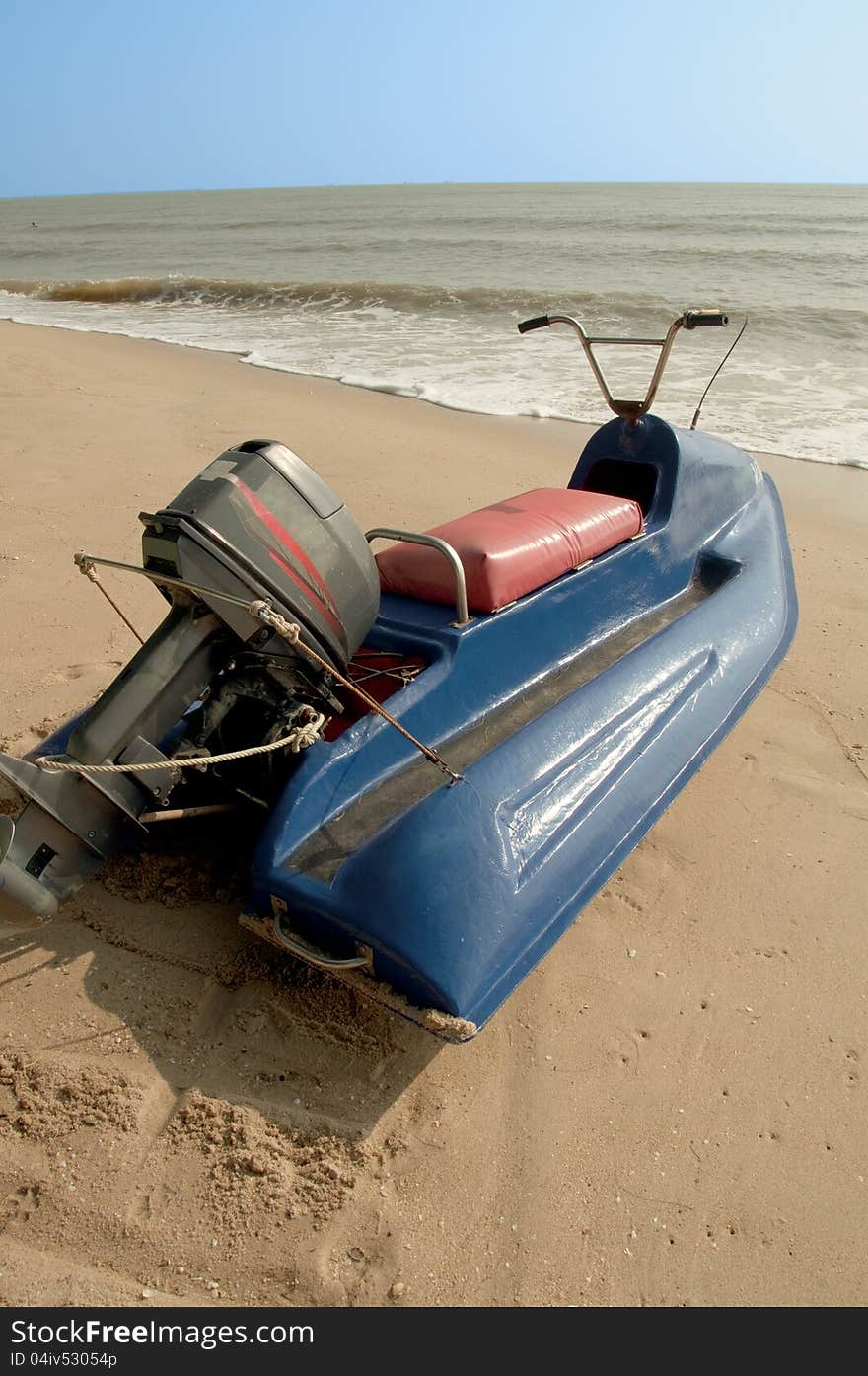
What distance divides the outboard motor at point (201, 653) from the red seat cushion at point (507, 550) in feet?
1.49

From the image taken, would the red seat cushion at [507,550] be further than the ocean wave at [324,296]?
No

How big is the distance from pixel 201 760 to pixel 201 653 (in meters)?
0.25

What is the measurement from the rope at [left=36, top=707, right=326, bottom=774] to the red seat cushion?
648mm

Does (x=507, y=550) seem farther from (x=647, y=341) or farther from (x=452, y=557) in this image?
(x=647, y=341)

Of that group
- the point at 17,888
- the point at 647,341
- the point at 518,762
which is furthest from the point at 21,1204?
the point at 647,341

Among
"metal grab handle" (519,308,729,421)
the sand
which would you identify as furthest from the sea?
the sand

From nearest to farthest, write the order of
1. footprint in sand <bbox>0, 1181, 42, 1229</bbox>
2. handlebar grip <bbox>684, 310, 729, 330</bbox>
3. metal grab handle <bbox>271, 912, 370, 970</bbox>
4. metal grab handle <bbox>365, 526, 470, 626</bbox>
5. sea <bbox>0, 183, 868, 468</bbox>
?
footprint in sand <bbox>0, 1181, 42, 1229</bbox> < metal grab handle <bbox>271, 912, 370, 970</bbox> < metal grab handle <bbox>365, 526, 470, 626</bbox> < handlebar grip <bbox>684, 310, 729, 330</bbox> < sea <bbox>0, 183, 868, 468</bbox>

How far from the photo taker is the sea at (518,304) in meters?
8.95

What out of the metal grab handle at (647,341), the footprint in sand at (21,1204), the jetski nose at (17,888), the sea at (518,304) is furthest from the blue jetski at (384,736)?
the sea at (518,304)

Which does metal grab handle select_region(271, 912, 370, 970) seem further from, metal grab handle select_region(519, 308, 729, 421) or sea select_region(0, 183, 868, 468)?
sea select_region(0, 183, 868, 468)

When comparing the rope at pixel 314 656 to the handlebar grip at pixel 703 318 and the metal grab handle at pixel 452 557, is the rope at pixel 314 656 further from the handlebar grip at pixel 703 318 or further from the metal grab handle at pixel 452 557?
the handlebar grip at pixel 703 318

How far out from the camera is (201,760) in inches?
84.4

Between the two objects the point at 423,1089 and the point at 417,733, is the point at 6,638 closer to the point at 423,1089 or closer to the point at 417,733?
the point at 417,733

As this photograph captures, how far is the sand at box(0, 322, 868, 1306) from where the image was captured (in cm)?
188
